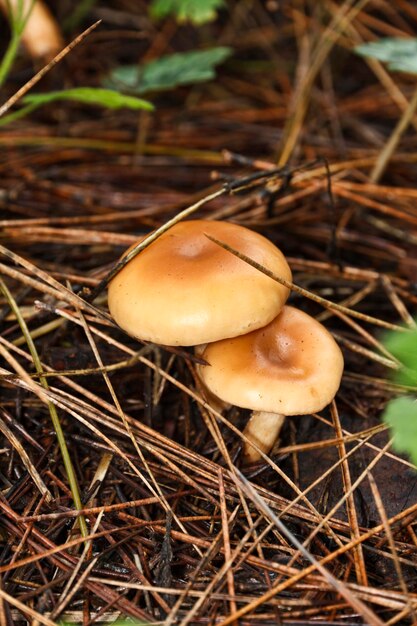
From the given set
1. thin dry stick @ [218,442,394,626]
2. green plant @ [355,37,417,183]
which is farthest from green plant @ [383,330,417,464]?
green plant @ [355,37,417,183]

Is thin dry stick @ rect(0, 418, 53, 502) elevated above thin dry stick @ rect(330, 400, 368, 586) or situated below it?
above

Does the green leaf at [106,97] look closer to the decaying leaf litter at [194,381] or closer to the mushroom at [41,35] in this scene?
the decaying leaf litter at [194,381]

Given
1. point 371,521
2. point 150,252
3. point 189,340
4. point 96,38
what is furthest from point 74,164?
point 371,521

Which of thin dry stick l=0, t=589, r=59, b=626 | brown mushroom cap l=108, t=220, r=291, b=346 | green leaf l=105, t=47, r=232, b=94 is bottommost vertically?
thin dry stick l=0, t=589, r=59, b=626

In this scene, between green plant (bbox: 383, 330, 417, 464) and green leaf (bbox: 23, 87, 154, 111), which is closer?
green plant (bbox: 383, 330, 417, 464)

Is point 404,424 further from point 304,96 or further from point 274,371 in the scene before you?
point 304,96

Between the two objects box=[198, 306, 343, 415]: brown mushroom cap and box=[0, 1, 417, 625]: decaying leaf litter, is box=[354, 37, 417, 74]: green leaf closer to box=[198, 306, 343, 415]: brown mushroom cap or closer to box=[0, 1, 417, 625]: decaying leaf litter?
box=[0, 1, 417, 625]: decaying leaf litter
